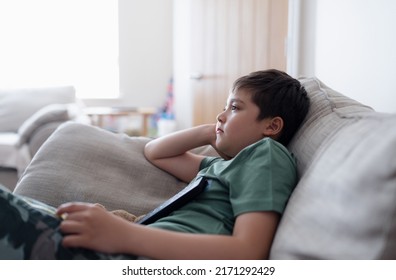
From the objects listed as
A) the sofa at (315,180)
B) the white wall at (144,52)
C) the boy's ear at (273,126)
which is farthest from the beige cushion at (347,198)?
the white wall at (144,52)

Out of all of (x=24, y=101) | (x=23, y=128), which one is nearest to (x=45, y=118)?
(x=23, y=128)

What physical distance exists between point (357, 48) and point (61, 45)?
3990 mm

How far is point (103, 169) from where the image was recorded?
4.58ft

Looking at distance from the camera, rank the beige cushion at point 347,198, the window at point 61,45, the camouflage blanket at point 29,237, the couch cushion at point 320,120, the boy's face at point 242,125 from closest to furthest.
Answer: the beige cushion at point 347,198, the camouflage blanket at point 29,237, the couch cushion at point 320,120, the boy's face at point 242,125, the window at point 61,45

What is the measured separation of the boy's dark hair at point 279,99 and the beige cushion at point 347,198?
0.59ft

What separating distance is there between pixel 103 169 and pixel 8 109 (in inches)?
121

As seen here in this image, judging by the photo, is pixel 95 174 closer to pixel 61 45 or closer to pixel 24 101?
pixel 24 101

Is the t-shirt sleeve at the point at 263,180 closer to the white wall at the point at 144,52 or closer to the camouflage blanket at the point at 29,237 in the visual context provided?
the camouflage blanket at the point at 29,237

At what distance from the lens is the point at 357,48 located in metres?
1.65

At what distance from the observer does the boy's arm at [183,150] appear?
4.53ft

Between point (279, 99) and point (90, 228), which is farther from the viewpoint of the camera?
point (279, 99)

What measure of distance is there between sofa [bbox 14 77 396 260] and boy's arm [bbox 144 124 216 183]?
1.4 inches

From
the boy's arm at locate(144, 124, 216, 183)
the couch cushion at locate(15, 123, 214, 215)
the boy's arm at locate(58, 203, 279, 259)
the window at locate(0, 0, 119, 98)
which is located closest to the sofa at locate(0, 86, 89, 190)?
the window at locate(0, 0, 119, 98)
